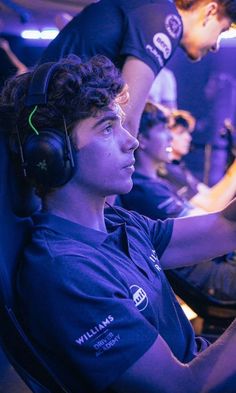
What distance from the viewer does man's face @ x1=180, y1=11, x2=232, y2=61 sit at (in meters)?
1.48

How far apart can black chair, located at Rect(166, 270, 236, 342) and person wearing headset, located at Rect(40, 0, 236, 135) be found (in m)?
0.67

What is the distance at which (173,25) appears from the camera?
1336mm

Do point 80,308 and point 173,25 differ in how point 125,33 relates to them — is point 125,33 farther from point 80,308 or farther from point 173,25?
point 80,308

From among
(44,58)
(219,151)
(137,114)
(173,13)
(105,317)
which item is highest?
(173,13)

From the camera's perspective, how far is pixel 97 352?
744 millimetres

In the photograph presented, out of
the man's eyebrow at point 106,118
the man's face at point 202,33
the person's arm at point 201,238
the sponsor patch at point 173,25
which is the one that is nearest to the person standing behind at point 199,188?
the man's face at point 202,33

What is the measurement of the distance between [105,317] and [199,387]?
0.56ft

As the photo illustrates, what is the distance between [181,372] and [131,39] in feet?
2.75

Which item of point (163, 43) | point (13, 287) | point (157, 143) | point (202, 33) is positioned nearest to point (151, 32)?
point (163, 43)

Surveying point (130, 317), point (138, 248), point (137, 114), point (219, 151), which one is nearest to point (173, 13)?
point (137, 114)

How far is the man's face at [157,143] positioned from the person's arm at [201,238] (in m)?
1.05

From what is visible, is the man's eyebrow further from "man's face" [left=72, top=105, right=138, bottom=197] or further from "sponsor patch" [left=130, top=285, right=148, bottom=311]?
"sponsor patch" [left=130, top=285, right=148, bottom=311]

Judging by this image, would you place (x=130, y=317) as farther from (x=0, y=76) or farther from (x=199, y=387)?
(x=0, y=76)

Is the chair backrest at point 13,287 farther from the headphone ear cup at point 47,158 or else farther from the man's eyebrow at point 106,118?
the man's eyebrow at point 106,118
